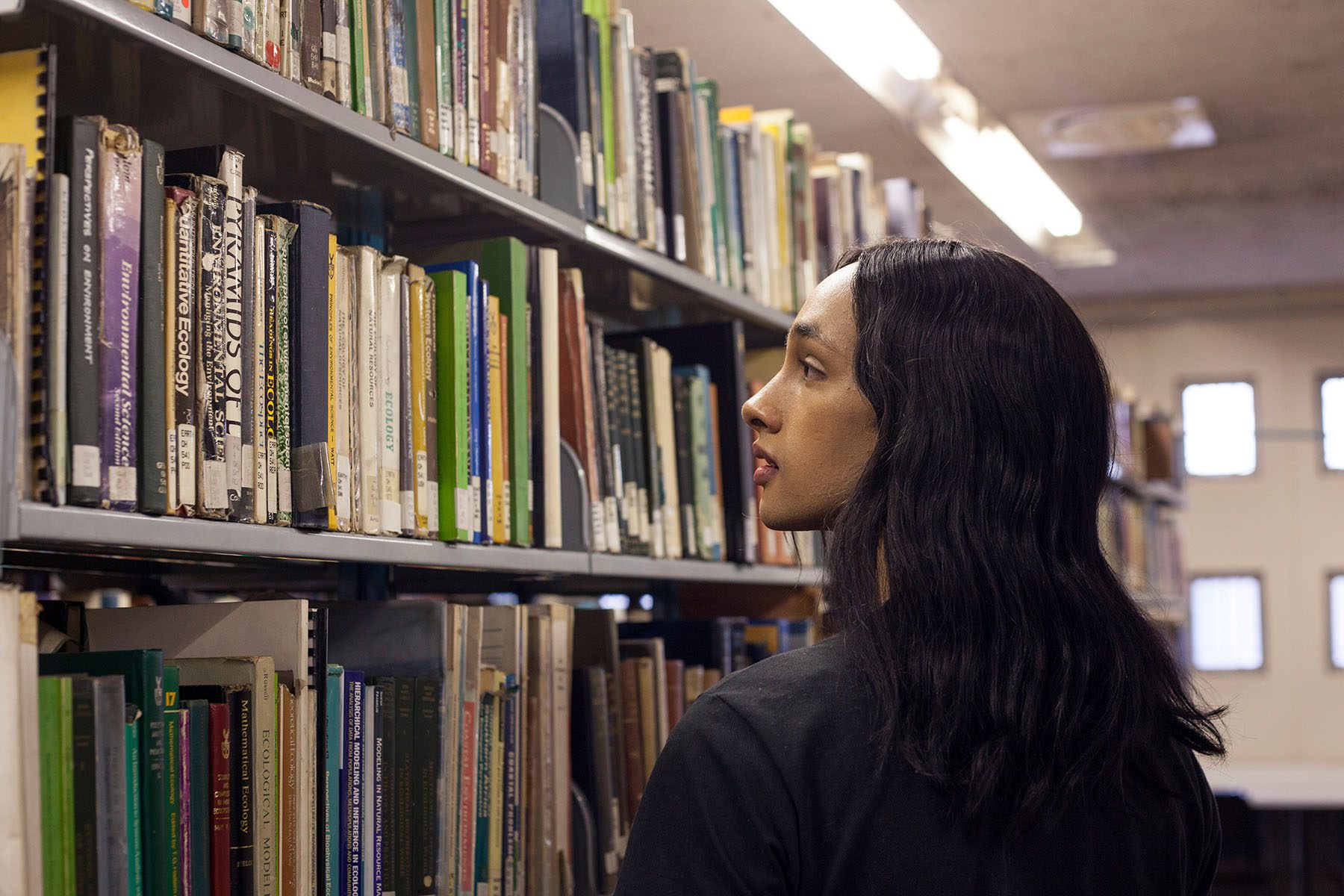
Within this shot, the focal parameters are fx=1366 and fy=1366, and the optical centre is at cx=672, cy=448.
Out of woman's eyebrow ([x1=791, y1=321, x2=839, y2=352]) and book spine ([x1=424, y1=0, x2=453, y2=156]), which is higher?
book spine ([x1=424, y1=0, x2=453, y2=156])

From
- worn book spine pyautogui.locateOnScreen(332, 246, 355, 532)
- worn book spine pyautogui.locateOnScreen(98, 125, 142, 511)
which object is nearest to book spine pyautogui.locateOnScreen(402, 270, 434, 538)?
worn book spine pyautogui.locateOnScreen(332, 246, 355, 532)

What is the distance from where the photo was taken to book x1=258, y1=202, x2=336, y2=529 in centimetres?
124

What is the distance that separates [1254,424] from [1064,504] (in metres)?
6.96

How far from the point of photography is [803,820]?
3.16 feet

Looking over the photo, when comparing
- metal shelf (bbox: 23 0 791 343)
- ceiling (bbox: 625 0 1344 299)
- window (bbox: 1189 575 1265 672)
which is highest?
ceiling (bbox: 625 0 1344 299)

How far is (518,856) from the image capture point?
1.56m

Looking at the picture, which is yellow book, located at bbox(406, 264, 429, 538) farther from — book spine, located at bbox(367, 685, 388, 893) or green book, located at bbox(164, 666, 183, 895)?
green book, located at bbox(164, 666, 183, 895)

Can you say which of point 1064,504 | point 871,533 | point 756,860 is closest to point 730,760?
point 756,860

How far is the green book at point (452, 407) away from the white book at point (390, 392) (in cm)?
8

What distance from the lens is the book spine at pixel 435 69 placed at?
4.90ft

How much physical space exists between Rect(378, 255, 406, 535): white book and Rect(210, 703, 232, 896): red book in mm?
297

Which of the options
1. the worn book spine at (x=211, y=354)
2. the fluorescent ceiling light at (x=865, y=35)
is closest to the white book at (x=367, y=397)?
the worn book spine at (x=211, y=354)

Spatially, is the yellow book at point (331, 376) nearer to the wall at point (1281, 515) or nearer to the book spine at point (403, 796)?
the book spine at point (403, 796)

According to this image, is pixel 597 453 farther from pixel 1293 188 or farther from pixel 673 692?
pixel 1293 188
